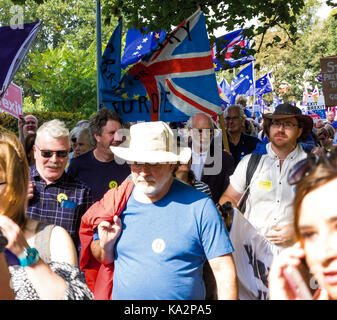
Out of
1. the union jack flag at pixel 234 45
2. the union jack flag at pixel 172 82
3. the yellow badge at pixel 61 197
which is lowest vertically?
the yellow badge at pixel 61 197

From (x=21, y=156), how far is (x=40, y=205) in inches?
75.3

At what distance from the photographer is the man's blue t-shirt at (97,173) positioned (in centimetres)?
451

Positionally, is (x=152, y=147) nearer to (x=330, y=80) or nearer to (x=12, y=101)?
(x=330, y=80)

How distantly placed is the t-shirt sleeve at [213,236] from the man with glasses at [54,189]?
1.15m

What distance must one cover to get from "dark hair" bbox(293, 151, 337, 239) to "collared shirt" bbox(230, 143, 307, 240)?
2653mm

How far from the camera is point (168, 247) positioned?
2650mm

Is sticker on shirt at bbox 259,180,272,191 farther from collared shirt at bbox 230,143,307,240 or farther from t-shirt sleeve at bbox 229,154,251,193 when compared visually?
t-shirt sleeve at bbox 229,154,251,193

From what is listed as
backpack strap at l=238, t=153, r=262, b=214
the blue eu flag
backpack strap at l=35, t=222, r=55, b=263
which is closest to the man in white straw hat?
backpack strap at l=35, t=222, r=55, b=263

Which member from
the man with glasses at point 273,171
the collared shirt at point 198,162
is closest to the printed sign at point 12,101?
the collared shirt at point 198,162

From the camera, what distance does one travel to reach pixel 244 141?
23.0 ft

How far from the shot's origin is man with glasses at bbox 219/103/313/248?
12.8ft

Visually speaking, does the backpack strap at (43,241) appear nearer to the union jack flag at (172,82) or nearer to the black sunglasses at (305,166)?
the black sunglasses at (305,166)

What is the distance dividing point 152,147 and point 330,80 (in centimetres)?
501
